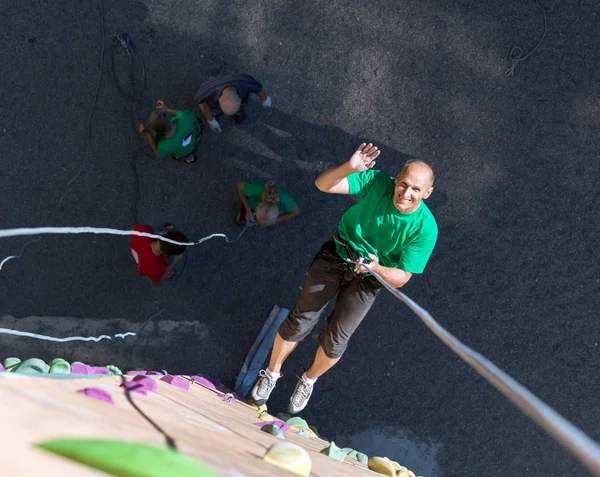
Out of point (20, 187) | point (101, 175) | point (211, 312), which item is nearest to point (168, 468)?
point (211, 312)

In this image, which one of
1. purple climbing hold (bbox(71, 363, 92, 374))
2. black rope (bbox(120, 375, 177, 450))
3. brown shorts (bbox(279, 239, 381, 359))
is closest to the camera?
black rope (bbox(120, 375, 177, 450))

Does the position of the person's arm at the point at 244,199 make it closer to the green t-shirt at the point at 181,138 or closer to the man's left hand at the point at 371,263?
the green t-shirt at the point at 181,138

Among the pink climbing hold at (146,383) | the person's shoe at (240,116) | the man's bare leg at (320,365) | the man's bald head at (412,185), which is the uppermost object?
the person's shoe at (240,116)

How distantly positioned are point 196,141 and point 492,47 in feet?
7.25

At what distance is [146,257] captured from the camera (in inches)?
124

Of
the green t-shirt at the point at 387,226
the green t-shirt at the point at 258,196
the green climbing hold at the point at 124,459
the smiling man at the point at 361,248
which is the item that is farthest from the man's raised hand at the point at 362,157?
the green climbing hold at the point at 124,459

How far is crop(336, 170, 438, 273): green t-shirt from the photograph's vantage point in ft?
8.63

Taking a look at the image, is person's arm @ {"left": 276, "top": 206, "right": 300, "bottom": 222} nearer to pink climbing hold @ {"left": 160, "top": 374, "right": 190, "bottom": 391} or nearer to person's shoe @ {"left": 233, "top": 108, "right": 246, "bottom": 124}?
person's shoe @ {"left": 233, "top": 108, "right": 246, "bottom": 124}

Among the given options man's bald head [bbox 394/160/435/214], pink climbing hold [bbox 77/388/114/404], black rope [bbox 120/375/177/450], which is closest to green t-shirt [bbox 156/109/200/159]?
man's bald head [bbox 394/160/435/214]

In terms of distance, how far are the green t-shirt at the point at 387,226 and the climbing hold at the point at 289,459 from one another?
1464 millimetres

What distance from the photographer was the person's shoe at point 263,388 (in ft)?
10.8

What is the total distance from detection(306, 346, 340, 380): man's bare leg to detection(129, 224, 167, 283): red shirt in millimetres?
1150

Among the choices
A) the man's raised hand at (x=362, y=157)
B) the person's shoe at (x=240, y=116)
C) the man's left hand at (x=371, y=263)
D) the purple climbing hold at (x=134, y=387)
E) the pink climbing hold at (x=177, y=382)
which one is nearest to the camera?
the purple climbing hold at (x=134, y=387)

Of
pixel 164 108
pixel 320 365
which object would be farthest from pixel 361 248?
pixel 164 108
